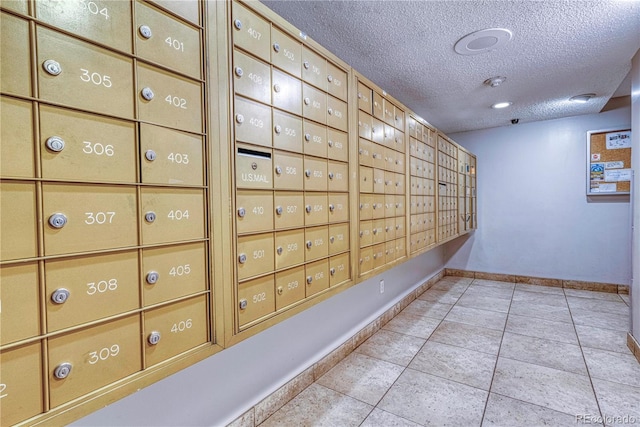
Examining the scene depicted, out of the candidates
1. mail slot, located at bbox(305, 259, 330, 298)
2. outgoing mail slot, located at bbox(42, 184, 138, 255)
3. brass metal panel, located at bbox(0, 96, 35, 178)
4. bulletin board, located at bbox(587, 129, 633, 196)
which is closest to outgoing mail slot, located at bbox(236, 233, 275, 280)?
mail slot, located at bbox(305, 259, 330, 298)

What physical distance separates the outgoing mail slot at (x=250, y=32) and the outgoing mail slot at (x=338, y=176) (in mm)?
576

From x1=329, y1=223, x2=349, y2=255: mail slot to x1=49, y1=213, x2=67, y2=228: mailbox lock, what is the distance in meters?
1.05

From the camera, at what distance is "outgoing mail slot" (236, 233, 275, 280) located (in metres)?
1.05

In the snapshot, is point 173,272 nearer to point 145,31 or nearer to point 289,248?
point 289,248

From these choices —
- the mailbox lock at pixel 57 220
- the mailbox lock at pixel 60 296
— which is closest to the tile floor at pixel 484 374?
the mailbox lock at pixel 60 296

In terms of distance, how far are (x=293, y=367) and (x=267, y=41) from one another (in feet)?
5.35

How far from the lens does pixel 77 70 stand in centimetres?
67

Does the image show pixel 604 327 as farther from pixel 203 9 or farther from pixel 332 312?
pixel 203 9

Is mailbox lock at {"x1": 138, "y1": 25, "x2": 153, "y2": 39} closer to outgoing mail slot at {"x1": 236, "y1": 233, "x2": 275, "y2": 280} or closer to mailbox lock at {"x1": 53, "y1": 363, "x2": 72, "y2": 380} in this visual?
outgoing mail slot at {"x1": 236, "y1": 233, "x2": 275, "y2": 280}

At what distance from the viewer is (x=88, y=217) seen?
69cm

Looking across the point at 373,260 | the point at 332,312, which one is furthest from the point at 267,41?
the point at 332,312

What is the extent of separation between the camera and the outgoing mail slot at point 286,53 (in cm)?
118

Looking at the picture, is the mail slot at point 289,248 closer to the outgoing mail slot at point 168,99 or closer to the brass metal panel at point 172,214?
the brass metal panel at point 172,214

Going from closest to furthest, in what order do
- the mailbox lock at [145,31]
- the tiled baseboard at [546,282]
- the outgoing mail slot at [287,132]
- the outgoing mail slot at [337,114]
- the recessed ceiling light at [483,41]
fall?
the mailbox lock at [145,31], the outgoing mail slot at [287,132], the outgoing mail slot at [337,114], the recessed ceiling light at [483,41], the tiled baseboard at [546,282]
